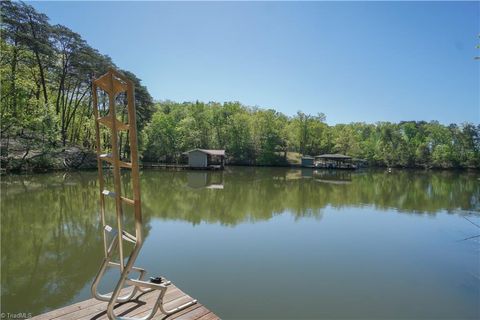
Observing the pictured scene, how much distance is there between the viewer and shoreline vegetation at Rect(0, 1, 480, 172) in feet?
65.5

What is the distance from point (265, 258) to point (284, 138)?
136 ft

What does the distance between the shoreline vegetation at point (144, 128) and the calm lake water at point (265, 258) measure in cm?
954

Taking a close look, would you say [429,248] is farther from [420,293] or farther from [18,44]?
[18,44]

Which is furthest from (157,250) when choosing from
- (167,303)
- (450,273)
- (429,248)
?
(429,248)

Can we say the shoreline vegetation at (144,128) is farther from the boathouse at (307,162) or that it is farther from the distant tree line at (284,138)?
the boathouse at (307,162)

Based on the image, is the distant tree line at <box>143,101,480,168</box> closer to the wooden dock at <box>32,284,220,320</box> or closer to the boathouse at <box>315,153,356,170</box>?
the boathouse at <box>315,153,356,170</box>

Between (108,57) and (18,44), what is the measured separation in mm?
8577

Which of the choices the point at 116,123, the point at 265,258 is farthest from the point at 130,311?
the point at 265,258

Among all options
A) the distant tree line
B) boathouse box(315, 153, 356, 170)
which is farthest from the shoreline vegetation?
boathouse box(315, 153, 356, 170)

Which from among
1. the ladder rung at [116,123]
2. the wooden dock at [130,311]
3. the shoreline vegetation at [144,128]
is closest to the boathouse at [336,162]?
the shoreline vegetation at [144,128]

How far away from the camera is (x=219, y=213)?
11.4 meters

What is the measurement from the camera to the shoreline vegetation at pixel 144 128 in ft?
65.5

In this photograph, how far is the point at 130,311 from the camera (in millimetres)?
2557

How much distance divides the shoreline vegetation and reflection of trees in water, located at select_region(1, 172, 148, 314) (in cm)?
1008
